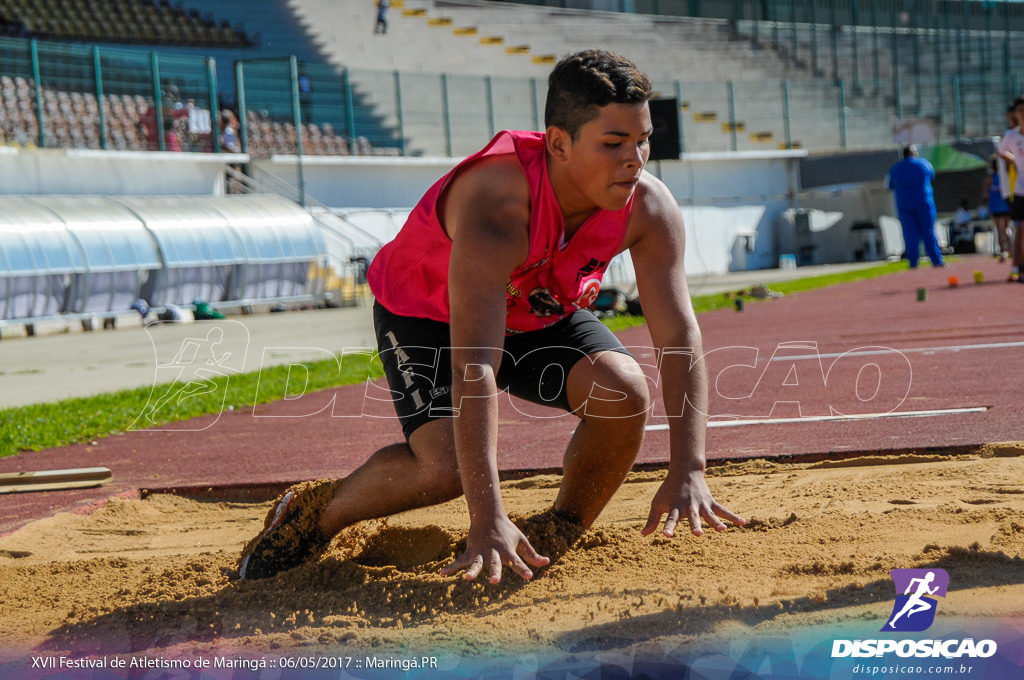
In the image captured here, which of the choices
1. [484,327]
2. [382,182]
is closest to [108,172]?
[382,182]

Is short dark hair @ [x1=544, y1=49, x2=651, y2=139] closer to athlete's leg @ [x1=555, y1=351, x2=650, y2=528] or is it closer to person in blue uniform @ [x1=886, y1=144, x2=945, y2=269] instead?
athlete's leg @ [x1=555, y1=351, x2=650, y2=528]

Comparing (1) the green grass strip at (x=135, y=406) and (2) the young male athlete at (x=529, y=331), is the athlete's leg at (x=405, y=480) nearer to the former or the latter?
(2) the young male athlete at (x=529, y=331)

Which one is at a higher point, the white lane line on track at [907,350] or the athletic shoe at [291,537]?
the athletic shoe at [291,537]

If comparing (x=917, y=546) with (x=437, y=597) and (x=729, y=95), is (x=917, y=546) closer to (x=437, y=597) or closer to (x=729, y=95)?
(x=437, y=597)

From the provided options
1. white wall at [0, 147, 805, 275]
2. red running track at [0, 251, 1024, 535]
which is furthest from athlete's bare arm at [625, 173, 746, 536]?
white wall at [0, 147, 805, 275]

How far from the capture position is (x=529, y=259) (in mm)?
2996

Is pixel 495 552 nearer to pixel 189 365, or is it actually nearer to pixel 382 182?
pixel 189 365

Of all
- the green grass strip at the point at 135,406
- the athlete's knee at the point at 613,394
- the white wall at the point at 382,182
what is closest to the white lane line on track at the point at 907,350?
the green grass strip at the point at 135,406

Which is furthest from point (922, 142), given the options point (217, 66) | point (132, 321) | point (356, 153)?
point (132, 321)

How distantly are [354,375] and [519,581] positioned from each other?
6559 millimetres

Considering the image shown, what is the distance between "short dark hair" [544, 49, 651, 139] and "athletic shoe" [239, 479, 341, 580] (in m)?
1.43

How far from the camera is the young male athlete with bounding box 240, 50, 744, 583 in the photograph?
2.70 m

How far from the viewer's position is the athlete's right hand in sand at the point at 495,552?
2.46m

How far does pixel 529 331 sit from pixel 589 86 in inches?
39.9
